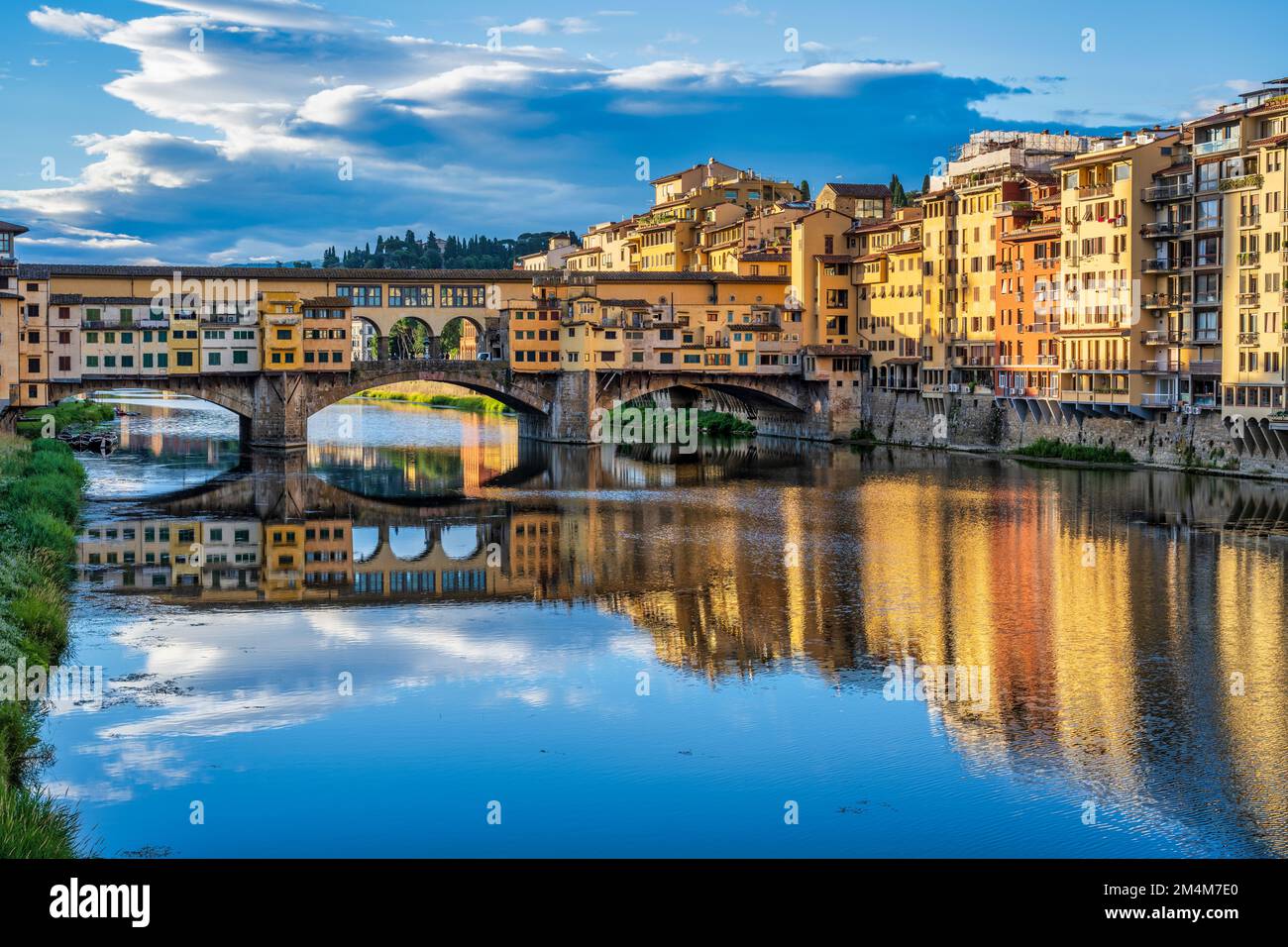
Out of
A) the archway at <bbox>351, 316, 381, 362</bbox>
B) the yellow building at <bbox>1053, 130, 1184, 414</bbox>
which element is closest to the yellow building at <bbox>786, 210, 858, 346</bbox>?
the yellow building at <bbox>1053, 130, 1184, 414</bbox>

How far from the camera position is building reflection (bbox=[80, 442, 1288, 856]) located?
778 inches

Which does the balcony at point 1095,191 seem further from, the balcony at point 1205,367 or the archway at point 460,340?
the archway at point 460,340

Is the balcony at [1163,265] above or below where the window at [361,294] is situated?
below

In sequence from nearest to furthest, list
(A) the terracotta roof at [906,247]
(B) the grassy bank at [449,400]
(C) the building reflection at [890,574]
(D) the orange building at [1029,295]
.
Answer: (C) the building reflection at [890,574] → (D) the orange building at [1029,295] → (A) the terracotta roof at [906,247] → (B) the grassy bank at [449,400]

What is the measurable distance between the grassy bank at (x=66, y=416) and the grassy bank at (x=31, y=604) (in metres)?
13.0

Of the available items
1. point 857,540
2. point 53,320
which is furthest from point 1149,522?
point 53,320

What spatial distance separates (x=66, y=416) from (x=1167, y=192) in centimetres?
4885

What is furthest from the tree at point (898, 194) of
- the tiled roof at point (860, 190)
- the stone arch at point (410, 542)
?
the stone arch at point (410, 542)

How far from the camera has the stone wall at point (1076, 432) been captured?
45625 millimetres

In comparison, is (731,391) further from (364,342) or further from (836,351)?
(364,342)

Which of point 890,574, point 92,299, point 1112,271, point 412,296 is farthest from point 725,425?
point 890,574

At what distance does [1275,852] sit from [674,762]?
674cm

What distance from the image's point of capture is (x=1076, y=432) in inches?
2165
